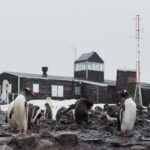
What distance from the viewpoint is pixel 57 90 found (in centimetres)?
4122

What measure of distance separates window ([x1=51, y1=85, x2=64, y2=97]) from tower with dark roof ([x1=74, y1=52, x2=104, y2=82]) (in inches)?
213

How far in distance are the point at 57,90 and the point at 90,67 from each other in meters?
6.90

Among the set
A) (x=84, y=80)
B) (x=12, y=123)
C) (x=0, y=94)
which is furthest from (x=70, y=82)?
(x=12, y=123)

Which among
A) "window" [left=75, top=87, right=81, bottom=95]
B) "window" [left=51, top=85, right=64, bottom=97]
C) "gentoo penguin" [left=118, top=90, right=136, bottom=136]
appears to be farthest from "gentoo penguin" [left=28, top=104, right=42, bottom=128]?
"window" [left=75, top=87, right=81, bottom=95]

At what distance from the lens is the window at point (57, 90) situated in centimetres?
4100

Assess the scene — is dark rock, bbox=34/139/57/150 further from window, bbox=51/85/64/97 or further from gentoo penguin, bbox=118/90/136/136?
window, bbox=51/85/64/97

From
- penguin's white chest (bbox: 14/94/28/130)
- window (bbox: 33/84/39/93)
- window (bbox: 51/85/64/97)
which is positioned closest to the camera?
penguin's white chest (bbox: 14/94/28/130)

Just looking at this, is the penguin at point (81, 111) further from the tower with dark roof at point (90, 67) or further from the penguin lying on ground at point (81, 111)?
the tower with dark roof at point (90, 67)

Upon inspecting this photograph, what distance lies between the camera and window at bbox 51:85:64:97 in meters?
41.0

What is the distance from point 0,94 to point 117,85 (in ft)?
40.2

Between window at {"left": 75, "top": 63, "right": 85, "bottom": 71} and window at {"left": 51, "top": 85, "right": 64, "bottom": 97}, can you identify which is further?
window at {"left": 75, "top": 63, "right": 85, "bottom": 71}

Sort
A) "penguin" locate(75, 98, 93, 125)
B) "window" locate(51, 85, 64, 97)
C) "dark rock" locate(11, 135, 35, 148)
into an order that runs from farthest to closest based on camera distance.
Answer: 1. "window" locate(51, 85, 64, 97)
2. "penguin" locate(75, 98, 93, 125)
3. "dark rock" locate(11, 135, 35, 148)

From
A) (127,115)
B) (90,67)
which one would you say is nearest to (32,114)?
(127,115)

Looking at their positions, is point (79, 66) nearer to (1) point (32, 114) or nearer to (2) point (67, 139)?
(1) point (32, 114)
